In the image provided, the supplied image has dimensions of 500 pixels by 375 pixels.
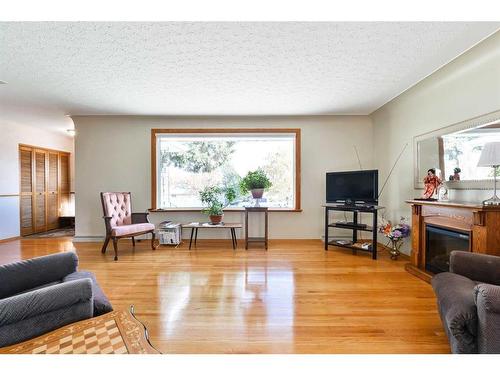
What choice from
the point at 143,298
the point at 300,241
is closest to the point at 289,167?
the point at 300,241

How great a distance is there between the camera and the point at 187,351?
144 cm

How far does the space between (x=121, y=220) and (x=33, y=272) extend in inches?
90.1

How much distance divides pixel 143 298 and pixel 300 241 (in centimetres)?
274

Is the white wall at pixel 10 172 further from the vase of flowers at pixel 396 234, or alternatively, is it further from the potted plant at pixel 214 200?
the vase of flowers at pixel 396 234

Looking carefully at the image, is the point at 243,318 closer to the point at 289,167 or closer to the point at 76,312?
the point at 76,312

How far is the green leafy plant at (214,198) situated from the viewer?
3.86 meters

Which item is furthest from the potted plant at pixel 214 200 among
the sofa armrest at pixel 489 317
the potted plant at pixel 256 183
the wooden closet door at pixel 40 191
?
the wooden closet door at pixel 40 191

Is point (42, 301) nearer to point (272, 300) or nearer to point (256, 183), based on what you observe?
point (272, 300)

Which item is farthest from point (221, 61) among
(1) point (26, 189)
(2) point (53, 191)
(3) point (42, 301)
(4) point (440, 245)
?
(2) point (53, 191)

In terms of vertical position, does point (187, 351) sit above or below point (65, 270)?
below

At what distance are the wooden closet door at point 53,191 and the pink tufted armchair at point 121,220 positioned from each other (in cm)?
305

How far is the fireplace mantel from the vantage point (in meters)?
A: 1.91

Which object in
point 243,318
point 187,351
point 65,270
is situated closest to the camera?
point 187,351
